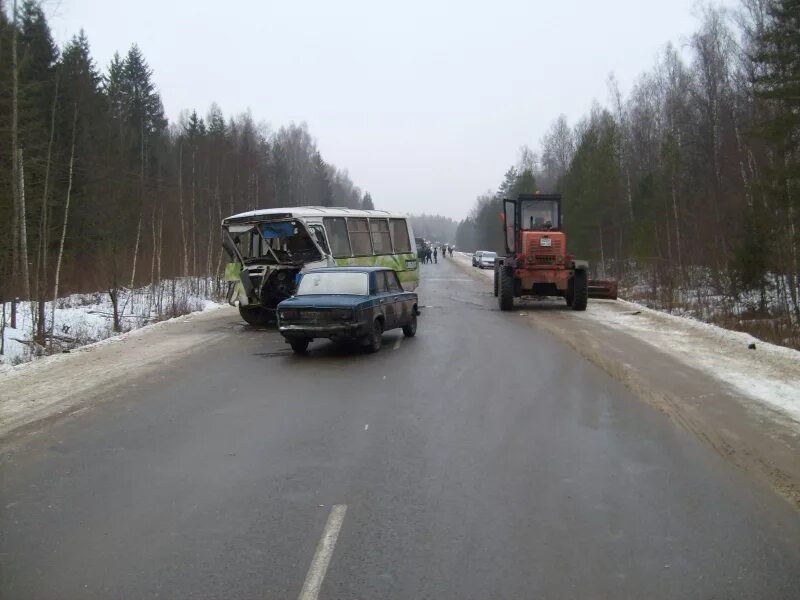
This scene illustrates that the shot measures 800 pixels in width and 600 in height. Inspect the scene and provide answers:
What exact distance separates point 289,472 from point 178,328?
13.7 meters

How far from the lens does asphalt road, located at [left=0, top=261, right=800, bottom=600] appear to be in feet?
13.9

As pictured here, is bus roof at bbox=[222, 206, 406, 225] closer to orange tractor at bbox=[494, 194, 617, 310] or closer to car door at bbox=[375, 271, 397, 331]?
car door at bbox=[375, 271, 397, 331]

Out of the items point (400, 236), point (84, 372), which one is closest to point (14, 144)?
point (400, 236)

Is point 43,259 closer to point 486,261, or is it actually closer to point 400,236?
point 400,236

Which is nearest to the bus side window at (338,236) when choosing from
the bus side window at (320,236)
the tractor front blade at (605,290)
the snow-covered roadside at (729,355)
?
the bus side window at (320,236)

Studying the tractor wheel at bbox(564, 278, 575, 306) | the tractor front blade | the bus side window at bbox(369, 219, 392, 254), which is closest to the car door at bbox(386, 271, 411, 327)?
the bus side window at bbox(369, 219, 392, 254)

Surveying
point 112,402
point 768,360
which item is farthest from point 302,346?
point 768,360

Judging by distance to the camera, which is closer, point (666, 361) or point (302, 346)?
point (666, 361)

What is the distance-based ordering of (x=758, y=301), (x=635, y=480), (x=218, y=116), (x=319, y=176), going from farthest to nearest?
(x=319, y=176)
(x=218, y=116)
(x=758, y=301)
(x=635, y=480)

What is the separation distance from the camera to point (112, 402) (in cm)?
954

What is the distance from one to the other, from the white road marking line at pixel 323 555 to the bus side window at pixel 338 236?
48.6 ft

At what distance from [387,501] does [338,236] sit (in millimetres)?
15262

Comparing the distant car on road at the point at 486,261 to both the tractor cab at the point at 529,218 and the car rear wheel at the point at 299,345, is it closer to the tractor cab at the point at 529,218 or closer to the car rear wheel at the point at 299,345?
the tractor cab at the point at 529,218

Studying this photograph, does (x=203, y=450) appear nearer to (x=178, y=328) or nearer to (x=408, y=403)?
(x=408, y=403)
